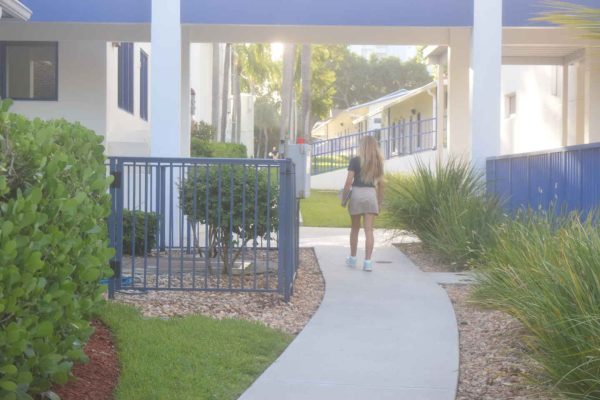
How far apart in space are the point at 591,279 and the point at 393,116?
135 ft

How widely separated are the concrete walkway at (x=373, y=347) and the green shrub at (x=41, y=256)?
138 centimetres

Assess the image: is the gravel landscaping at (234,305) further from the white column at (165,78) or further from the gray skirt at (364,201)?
the white column at (165,78)

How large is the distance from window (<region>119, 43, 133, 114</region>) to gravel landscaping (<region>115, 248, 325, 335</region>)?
A: 1037cm

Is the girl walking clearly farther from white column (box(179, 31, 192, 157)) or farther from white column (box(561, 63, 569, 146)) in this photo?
white column (box(561, 63, 569, 146))

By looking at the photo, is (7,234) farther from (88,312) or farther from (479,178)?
(479,178)

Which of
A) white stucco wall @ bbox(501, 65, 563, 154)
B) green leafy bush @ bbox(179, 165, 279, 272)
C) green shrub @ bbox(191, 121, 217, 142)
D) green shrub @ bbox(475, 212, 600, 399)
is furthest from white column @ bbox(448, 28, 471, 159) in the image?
green shrub @ bbox(475, 212, 600, 399)

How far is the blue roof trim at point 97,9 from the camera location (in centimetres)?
1446

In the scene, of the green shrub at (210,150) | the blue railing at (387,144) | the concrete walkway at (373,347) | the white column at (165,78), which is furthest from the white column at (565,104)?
the concrete walkway at (373,347)

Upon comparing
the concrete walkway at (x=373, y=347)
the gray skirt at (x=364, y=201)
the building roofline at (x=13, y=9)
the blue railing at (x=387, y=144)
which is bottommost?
the concrete walkway at (x=373, y=347)

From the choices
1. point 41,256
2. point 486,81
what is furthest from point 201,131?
point 41,256

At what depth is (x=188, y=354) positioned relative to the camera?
6.53m

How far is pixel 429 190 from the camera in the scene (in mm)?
13305

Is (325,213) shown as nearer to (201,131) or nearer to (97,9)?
(97,9)

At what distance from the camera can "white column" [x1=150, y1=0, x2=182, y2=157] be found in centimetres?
1386
